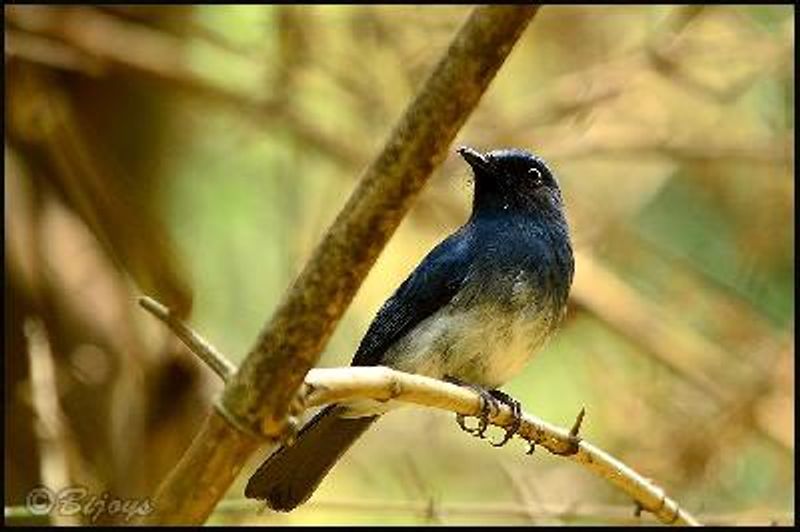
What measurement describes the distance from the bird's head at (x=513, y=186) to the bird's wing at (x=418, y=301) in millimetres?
277

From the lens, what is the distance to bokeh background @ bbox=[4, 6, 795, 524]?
4.41m

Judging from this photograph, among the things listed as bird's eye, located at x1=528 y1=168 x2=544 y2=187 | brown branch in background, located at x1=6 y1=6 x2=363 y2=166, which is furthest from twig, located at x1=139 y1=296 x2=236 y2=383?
brown branch in background, located at x1=6 y1=6 x2=363 y2=166

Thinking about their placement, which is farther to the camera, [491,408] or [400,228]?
[400,228]

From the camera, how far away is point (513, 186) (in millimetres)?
4082

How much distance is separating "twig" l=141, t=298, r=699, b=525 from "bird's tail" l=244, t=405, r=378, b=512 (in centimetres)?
52

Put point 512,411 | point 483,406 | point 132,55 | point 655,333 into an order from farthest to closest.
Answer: point 655,333
point 132,55
point 512,411
point 483,406

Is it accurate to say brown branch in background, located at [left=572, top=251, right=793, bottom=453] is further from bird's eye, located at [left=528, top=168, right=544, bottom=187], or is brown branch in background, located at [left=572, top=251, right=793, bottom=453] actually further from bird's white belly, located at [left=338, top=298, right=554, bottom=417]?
bird's white belly, located at [left=338, top=298, right=554, bottom=417]

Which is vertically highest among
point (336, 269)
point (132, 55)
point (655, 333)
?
point (336, 269)

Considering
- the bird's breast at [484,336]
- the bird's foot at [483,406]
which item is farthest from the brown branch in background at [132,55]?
the bird's foot at [483,406]

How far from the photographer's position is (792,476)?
17.0 feet

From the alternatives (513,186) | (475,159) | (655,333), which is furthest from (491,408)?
(655,333)

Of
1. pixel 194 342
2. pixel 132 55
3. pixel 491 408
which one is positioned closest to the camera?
pixel 194 342

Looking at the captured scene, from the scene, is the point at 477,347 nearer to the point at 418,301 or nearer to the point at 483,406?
the point at 418,301

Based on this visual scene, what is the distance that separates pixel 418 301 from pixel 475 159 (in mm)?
481
